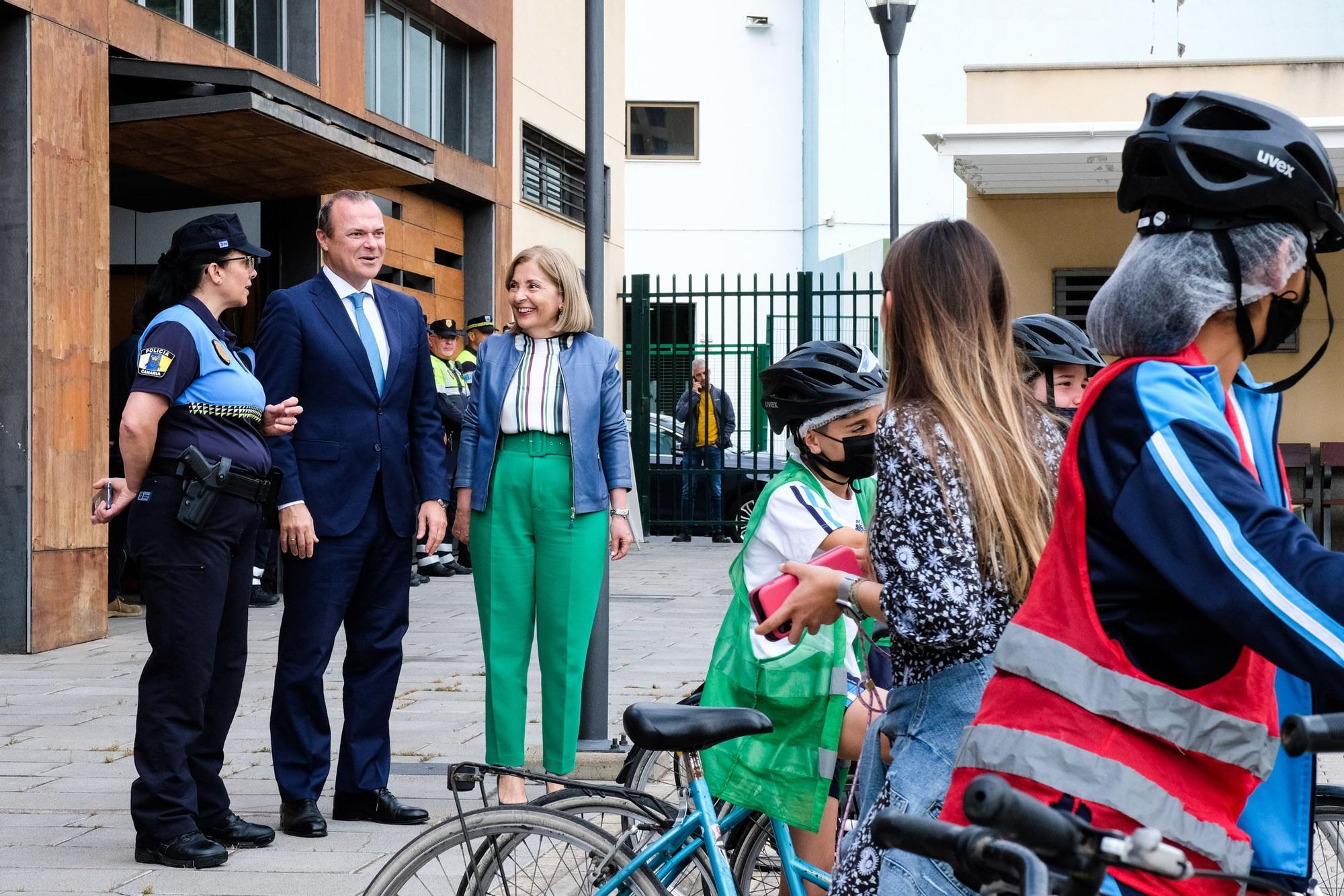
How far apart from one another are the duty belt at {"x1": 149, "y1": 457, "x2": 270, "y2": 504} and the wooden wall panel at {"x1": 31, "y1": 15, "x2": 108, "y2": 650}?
4478 mm

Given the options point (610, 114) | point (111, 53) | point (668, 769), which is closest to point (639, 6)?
point (610, 114)

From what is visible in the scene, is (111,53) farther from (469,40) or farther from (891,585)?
(891,585)

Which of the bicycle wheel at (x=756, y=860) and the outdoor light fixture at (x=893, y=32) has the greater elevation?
the outdoor light fixture at (x=893, y=32)

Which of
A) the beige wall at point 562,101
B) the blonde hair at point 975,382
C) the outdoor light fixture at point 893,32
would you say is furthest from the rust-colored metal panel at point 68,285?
the beige wall at point 562,101

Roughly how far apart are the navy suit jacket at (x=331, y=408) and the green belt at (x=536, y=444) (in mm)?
397

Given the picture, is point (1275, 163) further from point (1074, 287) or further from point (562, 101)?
point (562, 101)

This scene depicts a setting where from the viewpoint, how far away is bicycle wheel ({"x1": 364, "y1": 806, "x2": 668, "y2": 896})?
3047 millimetres

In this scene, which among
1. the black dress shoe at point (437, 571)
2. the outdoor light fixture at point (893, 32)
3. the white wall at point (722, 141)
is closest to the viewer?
the outdoor light fixture at point (893, 32)

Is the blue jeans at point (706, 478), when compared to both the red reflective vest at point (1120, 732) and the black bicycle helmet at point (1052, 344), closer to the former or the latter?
the black bicycle helmet at point (1052, 344)

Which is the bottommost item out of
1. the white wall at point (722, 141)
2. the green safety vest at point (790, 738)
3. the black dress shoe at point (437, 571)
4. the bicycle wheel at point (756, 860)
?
the black dress shoe at point (437, 571)

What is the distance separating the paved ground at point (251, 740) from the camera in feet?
16.1

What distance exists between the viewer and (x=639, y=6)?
28844mm

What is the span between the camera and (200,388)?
506 cm

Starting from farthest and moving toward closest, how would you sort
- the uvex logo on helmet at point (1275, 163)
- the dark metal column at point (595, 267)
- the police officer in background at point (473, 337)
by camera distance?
the police officer in background at point (473, 337) < the dark metal column at point (595, 267) < the uvex logo on helmet at point (1275, 163)
